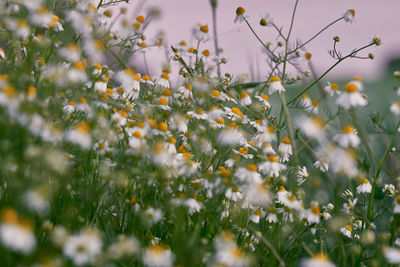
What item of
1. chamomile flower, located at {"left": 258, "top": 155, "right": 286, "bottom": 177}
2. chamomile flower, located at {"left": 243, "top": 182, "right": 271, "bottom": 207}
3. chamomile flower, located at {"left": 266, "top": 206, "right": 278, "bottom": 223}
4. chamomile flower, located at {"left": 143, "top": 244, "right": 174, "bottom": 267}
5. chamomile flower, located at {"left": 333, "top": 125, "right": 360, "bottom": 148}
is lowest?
chamomile flower, located at {"left": 143, "top": 244, "right": 174, "bottom": 267}

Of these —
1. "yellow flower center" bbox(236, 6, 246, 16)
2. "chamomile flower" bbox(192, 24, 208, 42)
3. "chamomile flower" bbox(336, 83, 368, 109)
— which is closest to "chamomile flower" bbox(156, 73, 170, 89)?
"chamomile flower" bbox(192, 24, 208, 42)

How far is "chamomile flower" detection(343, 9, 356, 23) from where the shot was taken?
2425 mm

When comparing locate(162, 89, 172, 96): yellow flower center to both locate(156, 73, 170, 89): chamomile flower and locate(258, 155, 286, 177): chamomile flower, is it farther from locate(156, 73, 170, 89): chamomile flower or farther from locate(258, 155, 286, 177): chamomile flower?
locate(258, 155, 286, 177): chamomile flower

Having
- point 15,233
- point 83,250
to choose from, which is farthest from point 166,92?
point 15,233

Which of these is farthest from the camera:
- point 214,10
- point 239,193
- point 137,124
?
point 214,10

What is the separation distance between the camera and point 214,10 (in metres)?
2.97

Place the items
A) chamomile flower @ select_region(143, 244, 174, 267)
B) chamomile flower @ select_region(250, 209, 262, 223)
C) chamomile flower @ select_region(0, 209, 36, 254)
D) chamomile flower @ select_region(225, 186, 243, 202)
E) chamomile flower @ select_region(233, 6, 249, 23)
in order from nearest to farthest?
chamomile flower @ select_region(0, 209, 36, 254) → chamomile flower @ select_region(143, 244, 174, 267) → chamomile flower @ select_region(225, 186, 243, 202) → chamomile flower @ select_region(250, 209, 262, 223) → chamomile flower @ select_region(233, 6, 249, 23)

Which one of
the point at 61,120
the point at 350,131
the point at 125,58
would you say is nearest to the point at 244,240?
the point at 350,131

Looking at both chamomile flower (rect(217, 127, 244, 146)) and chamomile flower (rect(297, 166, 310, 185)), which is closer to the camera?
chamomile flower (rect(217, 127, 244, 146))

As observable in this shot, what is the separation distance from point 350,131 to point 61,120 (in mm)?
1223

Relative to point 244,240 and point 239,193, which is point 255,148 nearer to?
point 239,193

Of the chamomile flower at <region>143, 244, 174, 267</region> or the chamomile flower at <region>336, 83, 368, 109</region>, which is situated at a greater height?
the chamomile flower at <region>336, 83, 368, 109</region>

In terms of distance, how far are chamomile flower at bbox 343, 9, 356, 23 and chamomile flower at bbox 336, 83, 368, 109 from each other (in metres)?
0.70

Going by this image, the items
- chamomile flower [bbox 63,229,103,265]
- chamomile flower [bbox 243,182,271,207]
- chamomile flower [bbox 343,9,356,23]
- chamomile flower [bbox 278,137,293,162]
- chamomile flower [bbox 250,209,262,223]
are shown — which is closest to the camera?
chamomile flower [bbox 63,229,103,265]
